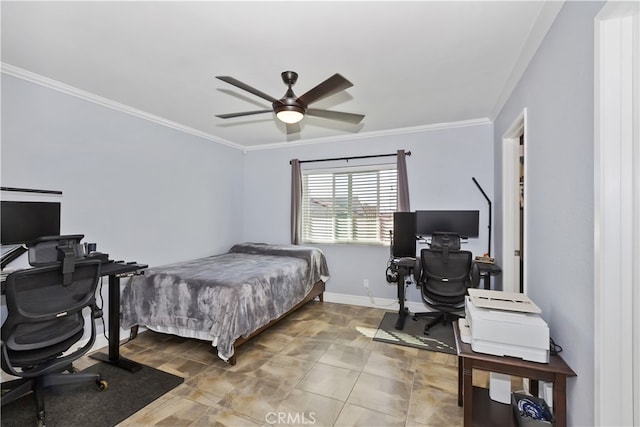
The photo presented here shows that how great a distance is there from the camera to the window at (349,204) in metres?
4.18

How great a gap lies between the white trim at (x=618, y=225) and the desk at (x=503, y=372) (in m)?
0.22

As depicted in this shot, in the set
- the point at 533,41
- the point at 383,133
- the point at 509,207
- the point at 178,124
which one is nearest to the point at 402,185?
the point at 383,133

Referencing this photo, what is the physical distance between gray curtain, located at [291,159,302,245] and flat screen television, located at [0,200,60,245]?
2812mm

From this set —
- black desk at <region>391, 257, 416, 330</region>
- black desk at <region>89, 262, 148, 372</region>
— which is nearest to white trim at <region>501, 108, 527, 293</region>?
black desk at <region>391, 257, 416, 330</region>

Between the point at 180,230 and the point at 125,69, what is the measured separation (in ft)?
6.77

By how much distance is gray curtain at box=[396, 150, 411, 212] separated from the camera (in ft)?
12.8

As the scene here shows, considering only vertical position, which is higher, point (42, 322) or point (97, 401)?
point (42, 322)

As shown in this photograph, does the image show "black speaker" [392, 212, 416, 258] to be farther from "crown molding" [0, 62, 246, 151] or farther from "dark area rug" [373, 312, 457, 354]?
"crown molding" [0, 62, 246, 151]

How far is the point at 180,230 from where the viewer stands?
12.5ft

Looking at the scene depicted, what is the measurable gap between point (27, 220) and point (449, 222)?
13.8 feet

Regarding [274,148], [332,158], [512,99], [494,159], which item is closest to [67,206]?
[274,148]

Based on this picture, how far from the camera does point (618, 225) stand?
110cm

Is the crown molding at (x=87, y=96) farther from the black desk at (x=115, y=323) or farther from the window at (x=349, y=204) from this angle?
the window at (x=349, y=204)

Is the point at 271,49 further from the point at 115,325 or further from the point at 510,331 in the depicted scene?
the point at 115,325
